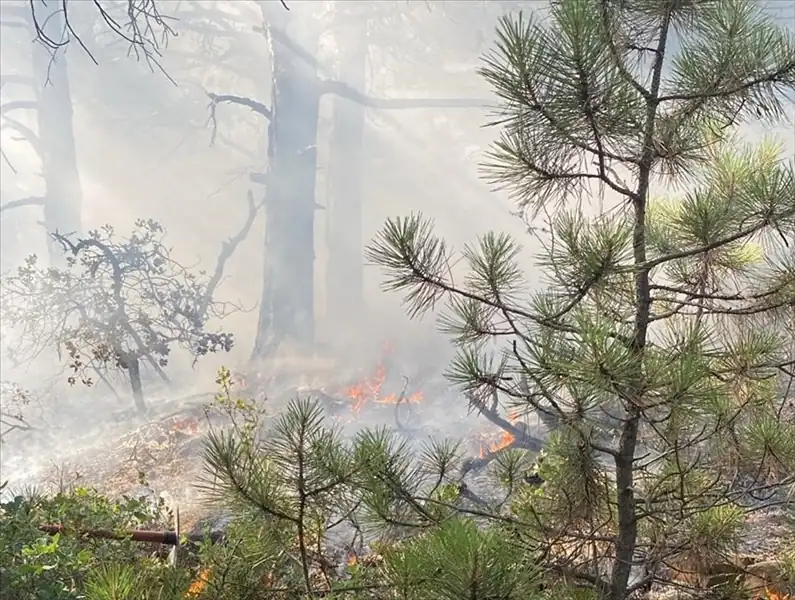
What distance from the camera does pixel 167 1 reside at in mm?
2350

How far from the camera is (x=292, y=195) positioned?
2402 mm

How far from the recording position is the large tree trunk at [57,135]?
211 cm

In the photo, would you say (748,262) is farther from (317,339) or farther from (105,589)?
(317,339)

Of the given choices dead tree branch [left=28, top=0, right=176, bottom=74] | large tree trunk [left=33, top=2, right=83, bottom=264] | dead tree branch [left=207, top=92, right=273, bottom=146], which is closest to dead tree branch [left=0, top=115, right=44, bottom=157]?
large tree trunk [left=33, top=2, right=83, bottom=264]

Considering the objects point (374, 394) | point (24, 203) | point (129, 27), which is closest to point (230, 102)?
point (129, 27)

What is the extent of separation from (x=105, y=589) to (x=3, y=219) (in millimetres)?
1829

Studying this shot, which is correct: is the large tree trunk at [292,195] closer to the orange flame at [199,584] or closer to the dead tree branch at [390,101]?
the dead tree branch at [390,101]

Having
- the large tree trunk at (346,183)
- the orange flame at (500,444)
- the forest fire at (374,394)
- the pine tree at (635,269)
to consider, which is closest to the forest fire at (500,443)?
the orange flame at (500,444)

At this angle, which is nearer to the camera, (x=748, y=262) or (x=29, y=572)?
(x=29, y=572)

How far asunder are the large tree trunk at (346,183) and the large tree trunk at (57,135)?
0.86 m

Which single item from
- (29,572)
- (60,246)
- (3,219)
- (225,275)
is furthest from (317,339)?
(29,572)

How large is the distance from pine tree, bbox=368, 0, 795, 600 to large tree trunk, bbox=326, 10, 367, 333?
1.43 metres

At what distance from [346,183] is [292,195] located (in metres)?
0.21

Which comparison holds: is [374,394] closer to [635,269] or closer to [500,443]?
[500,443]
